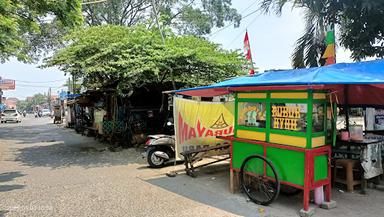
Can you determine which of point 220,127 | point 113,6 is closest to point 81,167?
point 220,127

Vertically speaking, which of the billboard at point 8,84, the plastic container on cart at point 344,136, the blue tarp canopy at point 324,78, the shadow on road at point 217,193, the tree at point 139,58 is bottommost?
the shadow on road at point 217,193

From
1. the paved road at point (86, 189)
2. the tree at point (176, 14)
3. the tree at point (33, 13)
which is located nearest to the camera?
the paved road at point (86, 189)

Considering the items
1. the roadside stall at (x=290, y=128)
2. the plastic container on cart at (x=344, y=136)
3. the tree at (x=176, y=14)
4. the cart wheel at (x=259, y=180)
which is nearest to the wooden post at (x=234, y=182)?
the roadside stall at (x=290, y=128)

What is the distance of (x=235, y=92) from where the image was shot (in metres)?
6.54

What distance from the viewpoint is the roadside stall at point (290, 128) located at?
5207mm

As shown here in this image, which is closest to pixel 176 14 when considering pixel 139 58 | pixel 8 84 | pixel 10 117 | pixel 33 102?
pixel 139 58

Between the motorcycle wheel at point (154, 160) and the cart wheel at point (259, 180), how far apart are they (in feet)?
11.2

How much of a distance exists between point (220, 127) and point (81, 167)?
13.4 feet

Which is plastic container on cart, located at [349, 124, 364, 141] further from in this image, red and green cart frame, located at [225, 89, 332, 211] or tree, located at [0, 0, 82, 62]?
A: tree, located at [0, 0, 82, 62]

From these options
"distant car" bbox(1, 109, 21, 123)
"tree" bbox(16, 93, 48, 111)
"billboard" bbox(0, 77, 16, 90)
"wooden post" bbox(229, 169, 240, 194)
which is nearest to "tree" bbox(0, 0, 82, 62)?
"wooden post" bbox(229, 169, 240, 194)

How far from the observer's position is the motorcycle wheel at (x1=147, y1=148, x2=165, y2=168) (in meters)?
9.20

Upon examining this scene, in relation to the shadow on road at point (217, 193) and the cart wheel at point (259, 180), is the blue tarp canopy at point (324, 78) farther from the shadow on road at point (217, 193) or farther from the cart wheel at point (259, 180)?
the shadow on road at point (217, 193)

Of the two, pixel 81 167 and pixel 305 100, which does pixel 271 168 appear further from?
pixel 81 167

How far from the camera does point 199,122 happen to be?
877cm
